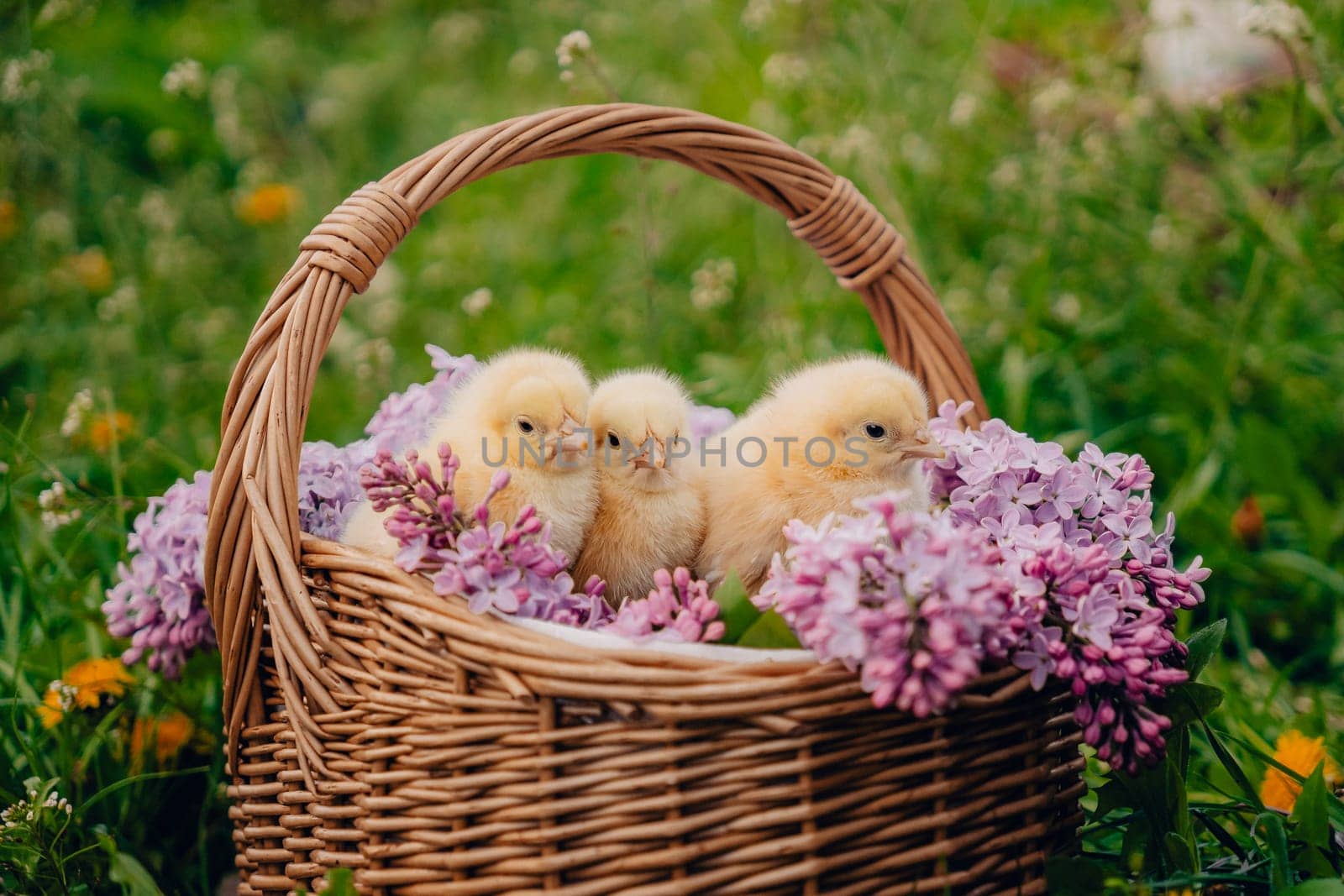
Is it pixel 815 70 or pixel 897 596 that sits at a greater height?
pixel 815 70

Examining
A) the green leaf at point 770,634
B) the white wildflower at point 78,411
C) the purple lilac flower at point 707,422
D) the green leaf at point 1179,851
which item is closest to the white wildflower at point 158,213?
the white wildflower at point 78,411

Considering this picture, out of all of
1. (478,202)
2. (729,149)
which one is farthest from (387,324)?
(729,149)

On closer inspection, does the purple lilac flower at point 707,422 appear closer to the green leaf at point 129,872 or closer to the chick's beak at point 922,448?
the chick's beak at point 922,448

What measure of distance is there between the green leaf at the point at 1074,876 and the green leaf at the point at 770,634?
1.60 ft

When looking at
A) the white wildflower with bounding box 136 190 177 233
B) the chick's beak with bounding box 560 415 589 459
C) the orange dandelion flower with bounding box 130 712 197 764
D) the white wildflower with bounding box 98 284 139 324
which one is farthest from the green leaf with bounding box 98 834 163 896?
the white wildflower with bounding box 136 190 177 233

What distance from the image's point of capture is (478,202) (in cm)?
504

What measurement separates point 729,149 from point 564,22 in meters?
3.74

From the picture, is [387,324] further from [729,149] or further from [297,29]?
[297,29]

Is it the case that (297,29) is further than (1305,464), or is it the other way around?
(297,29)

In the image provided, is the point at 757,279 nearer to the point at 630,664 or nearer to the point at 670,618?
the point at 670,618

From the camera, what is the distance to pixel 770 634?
154 centimetres

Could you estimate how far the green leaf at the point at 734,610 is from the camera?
61.0 inches

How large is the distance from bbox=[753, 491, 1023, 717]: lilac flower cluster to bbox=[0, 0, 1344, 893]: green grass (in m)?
0.60

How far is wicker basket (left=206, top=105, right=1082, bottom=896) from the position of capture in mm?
1398
